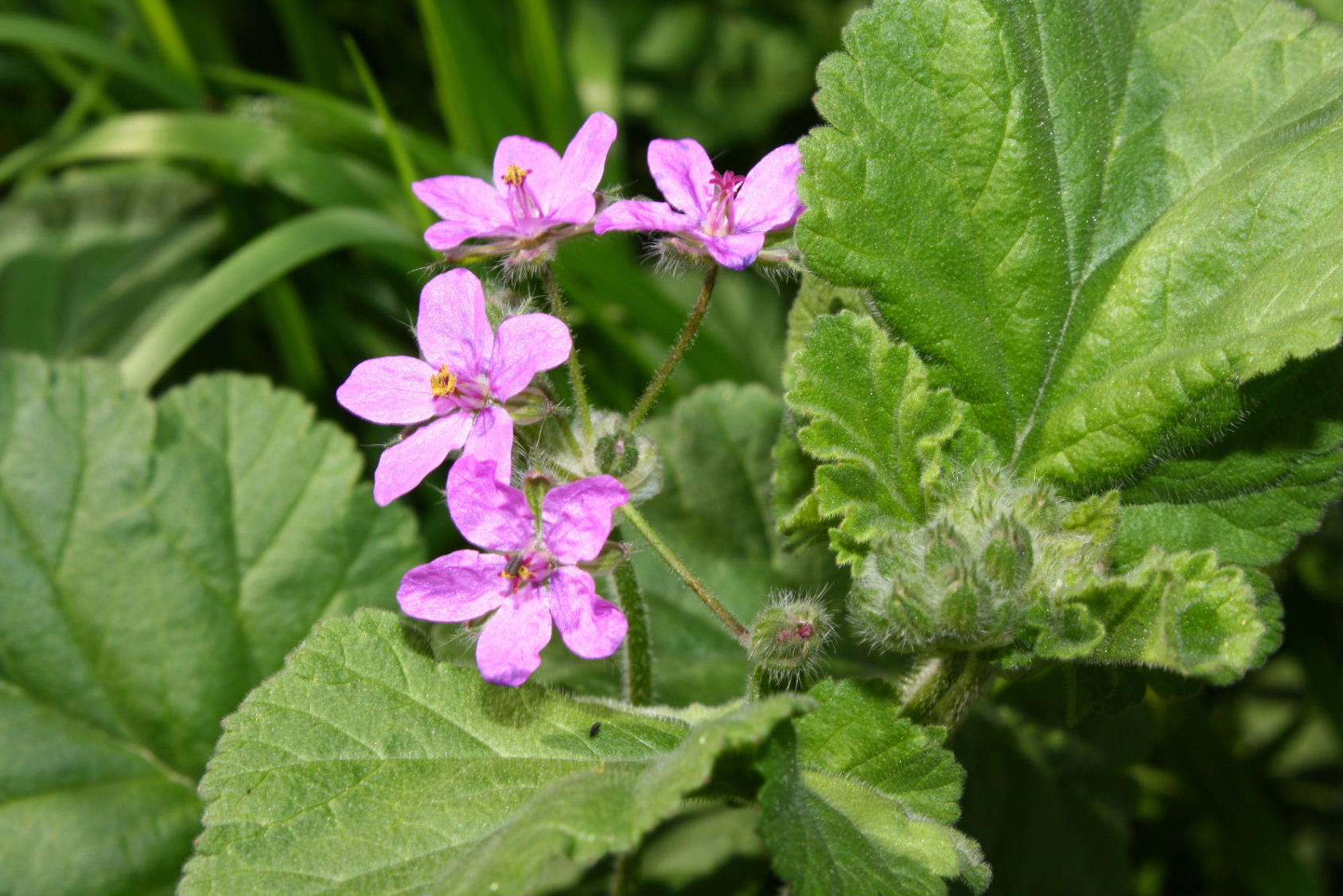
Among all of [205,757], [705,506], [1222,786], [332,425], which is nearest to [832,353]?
[705,506]

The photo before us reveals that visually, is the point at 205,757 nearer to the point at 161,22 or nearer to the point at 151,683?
the point at 151,683

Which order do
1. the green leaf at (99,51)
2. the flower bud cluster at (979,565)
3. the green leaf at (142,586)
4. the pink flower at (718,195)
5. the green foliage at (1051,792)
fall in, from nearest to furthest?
the flower bud cluster at (979,565) → the pink flower at (718,195) → the green leaf at (142,586) → the green foliage at (1051,792) → the green leaf at (99,51)

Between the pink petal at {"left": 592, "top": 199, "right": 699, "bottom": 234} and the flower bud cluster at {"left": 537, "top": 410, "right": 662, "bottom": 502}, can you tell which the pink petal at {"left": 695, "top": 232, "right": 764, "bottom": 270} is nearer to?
the pink petal at {"left": 592, "top": 199, "right": 699, "bottom": 234}

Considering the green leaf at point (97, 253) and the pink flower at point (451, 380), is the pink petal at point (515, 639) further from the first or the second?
the green leaf at point (97, 253)

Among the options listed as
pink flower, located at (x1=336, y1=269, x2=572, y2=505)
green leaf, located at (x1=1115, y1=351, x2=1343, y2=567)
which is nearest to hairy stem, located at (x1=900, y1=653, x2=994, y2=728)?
green leaf, located at (x1=1115, y1=351, x2=1343, y2=567)

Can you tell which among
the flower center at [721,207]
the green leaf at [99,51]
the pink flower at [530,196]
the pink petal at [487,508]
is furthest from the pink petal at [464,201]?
the green leaf at [99,51]

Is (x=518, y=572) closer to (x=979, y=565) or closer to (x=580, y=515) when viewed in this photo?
(x=580, y=515)

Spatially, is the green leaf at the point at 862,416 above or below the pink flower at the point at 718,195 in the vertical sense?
below
